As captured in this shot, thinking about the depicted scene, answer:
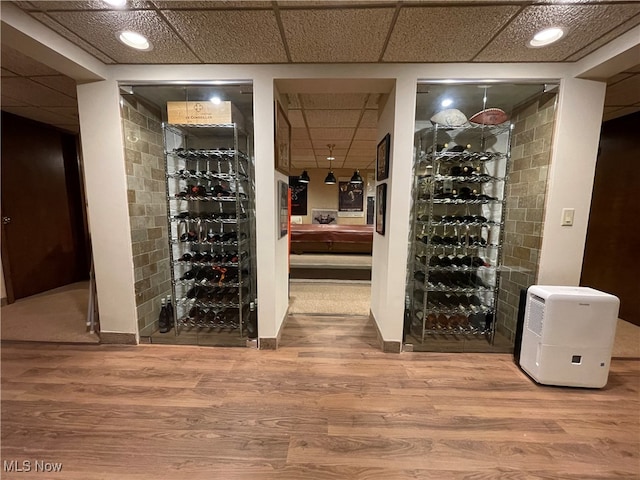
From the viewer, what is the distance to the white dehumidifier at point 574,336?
1.73 metres

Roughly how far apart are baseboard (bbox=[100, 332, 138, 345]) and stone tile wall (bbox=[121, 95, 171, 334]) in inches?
3.8

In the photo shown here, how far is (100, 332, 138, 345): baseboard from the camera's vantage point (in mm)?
2338

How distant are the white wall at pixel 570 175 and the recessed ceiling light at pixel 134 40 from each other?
2988 mm

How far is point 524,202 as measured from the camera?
2.30m

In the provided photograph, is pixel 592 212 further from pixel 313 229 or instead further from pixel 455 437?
pixel 313 229

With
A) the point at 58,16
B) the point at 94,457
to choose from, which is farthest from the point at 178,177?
the point at 94,457

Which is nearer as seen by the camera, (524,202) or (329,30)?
(329,30)

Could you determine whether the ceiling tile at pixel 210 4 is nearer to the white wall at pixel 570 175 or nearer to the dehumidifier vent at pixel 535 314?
the white wall at pixel 570 175

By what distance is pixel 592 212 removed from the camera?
3.18m

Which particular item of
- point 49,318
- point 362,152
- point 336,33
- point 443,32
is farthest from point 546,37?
point 49,318

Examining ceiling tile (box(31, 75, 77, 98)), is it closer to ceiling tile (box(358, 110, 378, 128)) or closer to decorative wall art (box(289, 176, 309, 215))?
ceiling tile (box(358, 110, 378, 128))

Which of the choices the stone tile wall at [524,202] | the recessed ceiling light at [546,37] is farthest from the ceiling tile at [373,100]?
the stone tile wall at [524,202]

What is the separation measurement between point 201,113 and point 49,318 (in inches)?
110

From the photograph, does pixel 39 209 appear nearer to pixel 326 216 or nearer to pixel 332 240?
pixel 332 240
